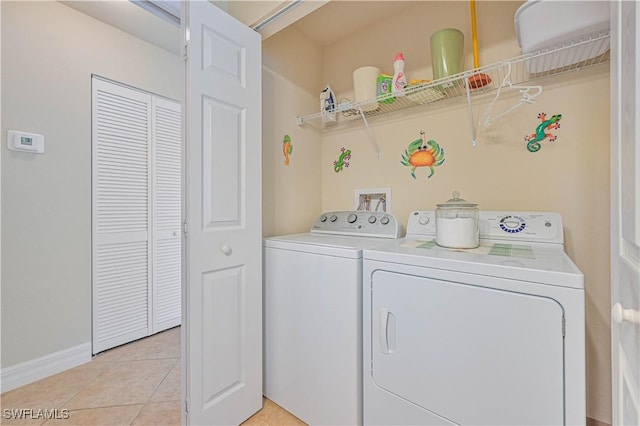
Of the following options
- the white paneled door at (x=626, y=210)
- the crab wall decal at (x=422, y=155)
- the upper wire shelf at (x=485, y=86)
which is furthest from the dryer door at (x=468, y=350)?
the upper wire shelf at (x=485, y=86)

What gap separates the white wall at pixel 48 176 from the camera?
69.5 inches

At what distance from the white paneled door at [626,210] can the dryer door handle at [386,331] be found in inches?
25.6

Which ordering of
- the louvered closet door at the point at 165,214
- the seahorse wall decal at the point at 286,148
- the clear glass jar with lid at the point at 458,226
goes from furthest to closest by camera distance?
the louvered closet door at the point at 165,214 < the seahorse wall decal at the point at 286,148 < the clear glass jar with lid at the point at 458,226

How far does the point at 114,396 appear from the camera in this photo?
66.9 inches

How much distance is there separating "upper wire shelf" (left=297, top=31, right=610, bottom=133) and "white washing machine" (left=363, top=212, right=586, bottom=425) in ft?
2.40

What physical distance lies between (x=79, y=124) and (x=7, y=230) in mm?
865

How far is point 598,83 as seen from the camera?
1298mm

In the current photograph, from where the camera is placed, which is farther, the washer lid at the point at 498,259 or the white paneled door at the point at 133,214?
the white paneled door at the point at 133,214

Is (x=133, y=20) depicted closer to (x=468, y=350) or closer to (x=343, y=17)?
(x=343, y=17)

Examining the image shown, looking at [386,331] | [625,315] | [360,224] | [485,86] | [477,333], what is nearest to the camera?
[625,315]

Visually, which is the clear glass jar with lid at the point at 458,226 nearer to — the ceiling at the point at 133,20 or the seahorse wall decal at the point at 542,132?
the seahorse wall decal at the point at 542,132

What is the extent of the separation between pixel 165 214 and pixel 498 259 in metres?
2.66

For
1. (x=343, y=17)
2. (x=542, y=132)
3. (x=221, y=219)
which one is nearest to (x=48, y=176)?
(x=221, y=219)

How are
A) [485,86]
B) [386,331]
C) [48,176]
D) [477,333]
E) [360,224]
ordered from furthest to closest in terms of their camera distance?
[48,176] < [360,224] < [485,86] < [386,331] < [477,333]
